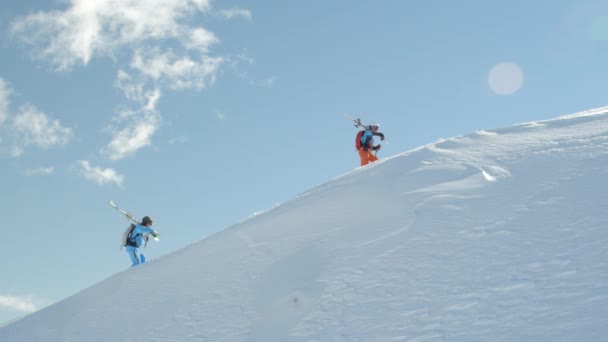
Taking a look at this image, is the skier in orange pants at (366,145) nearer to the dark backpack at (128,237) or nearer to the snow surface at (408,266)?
the snow surface at (408,266)

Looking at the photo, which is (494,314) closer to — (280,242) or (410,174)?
(280,242)

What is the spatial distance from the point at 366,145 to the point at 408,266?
9.37 metres

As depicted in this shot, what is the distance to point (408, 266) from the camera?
4660mm

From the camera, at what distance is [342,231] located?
6211mm

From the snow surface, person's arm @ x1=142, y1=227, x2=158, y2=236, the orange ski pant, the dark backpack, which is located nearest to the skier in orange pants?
the orange ski pant

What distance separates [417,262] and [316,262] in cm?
125

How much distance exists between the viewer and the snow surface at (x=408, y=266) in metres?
3.64

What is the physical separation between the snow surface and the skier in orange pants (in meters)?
5.23

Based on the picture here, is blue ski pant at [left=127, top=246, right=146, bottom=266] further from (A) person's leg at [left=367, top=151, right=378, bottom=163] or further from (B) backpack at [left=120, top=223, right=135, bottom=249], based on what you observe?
(A) person's leg at [left=367, top=151, right=378, bottom=163]

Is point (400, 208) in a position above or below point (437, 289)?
above

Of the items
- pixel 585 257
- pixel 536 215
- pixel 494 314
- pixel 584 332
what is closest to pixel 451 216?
pixel 536 215

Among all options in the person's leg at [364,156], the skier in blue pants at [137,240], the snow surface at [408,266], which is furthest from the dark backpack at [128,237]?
→ the person's leg at [364,156]

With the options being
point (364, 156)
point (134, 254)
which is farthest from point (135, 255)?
point (364, 156)

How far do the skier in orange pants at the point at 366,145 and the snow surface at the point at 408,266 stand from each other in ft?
17.2
